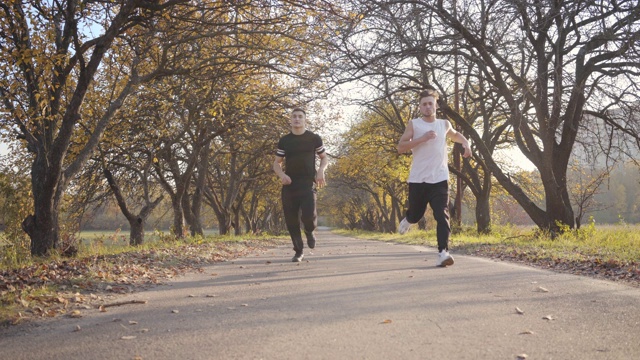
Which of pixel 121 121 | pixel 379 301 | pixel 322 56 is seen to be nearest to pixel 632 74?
pixel 322 56

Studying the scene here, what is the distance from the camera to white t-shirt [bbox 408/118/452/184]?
6.60m

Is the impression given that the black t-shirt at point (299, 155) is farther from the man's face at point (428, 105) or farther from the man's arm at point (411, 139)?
the man's face at point (428, 105)

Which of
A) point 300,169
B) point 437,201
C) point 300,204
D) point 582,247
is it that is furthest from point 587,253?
point 300,169

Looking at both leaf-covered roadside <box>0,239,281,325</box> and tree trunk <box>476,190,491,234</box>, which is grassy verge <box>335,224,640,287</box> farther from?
tree trunk <box>476,190,491,234</box>

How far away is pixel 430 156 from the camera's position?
6617 millimetres

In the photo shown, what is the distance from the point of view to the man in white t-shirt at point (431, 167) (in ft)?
21.6

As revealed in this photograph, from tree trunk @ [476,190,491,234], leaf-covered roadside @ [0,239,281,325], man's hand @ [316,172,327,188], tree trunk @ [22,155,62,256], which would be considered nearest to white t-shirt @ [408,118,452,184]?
man's hand @ [316,172,327,188]

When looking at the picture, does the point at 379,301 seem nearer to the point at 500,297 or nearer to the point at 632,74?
the point at 500,297

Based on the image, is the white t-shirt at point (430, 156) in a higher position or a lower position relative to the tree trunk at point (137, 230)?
higher

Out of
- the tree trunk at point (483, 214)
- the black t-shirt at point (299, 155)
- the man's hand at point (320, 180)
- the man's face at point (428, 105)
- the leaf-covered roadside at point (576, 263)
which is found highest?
the man's face at point (428, 105)

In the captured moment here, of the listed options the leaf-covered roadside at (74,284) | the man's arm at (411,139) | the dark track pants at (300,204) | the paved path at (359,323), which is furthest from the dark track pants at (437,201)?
the leaf-covered roadside at (74,284)

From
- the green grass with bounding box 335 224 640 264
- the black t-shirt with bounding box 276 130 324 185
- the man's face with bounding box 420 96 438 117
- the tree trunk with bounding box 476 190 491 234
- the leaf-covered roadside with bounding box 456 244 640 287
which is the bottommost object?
the leaf-covered roadside with bounding box 456 244 640 287

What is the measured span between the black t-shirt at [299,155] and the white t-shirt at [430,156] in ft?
5.07

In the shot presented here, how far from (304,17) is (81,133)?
7.81 m
